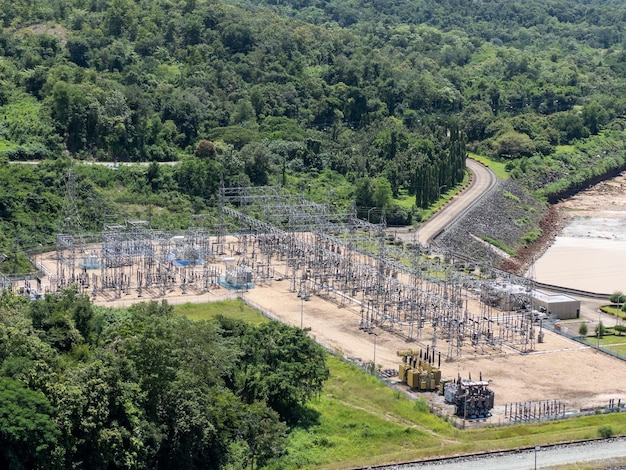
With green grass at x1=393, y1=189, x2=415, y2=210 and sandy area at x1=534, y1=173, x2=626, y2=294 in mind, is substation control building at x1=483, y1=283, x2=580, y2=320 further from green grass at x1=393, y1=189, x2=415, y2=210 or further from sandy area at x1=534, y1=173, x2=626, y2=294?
green grass at x1=393, y1=189, x2=415, y2=210

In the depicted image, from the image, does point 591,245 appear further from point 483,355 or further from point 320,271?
point 483,355

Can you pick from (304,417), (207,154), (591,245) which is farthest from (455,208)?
(304,417)

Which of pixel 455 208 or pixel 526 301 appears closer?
pixel 526 301

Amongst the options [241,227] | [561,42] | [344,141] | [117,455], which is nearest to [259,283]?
[241,227]

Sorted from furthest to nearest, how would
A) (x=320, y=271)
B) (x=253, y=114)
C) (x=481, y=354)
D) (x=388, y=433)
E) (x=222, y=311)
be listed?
(x=253, y=114) < (x=320, y=271) < (x=222, y=311) < (x=481, y=354) < (x=388, y=433)

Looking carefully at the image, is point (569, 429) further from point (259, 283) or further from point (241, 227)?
point (241, 227)

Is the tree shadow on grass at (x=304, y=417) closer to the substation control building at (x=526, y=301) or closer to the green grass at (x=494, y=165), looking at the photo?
the substation control building at (x=526, y=301)
